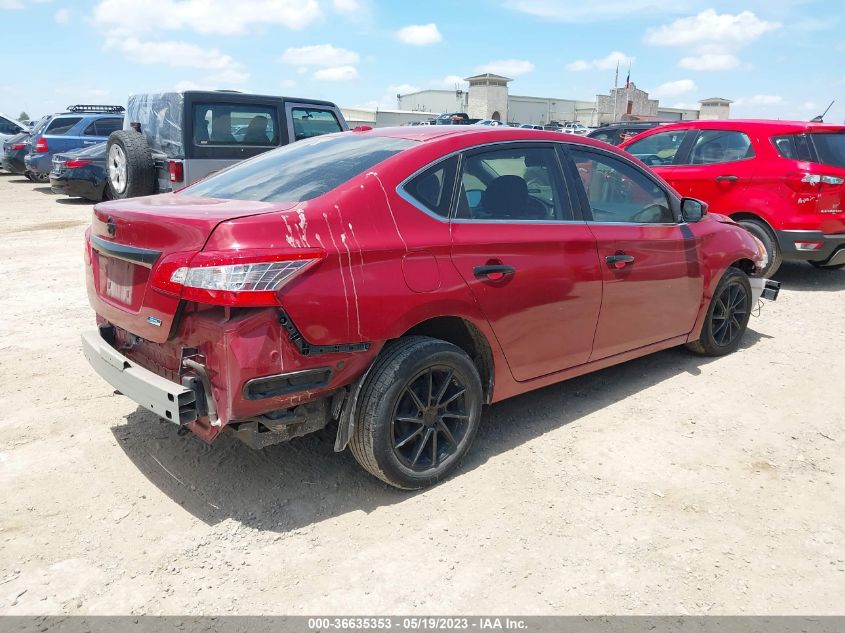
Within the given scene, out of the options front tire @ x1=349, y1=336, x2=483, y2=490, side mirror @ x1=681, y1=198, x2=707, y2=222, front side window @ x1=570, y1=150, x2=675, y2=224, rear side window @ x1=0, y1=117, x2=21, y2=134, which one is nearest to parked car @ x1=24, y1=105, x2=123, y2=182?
rear side window @ x1=0, y1=117, x2=21, y2=134

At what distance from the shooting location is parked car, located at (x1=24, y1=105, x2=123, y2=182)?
51.6ft

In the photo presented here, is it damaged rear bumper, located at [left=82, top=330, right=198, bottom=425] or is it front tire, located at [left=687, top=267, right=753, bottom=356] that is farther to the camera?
front tire, located at [left=687, top=267, right=753, bottom=356]

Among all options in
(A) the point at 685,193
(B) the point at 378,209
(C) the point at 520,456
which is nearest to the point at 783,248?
(A) the point at 685,193

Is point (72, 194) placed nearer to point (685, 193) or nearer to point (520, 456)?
point (685, 193)

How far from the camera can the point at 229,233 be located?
2.57 metres

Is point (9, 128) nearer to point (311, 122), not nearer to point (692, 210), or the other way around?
point (311, 122)

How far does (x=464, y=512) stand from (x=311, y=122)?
7616 mm

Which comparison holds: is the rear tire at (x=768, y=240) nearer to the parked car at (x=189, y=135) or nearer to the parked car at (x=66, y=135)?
the parked car at (x=189, y=135)

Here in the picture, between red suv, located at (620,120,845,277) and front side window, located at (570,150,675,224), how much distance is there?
3025 mm

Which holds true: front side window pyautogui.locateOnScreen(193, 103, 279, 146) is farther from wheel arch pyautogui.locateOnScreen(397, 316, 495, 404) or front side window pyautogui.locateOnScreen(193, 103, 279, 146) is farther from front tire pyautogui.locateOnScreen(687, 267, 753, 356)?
front tire pyautogui.locateOnScreen(687, 267, 753, 356)

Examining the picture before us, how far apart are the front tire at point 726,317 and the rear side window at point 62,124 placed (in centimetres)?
1596

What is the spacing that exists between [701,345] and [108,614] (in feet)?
14.2

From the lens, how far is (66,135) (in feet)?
51.7

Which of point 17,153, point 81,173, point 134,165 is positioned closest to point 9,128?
point 17,153
